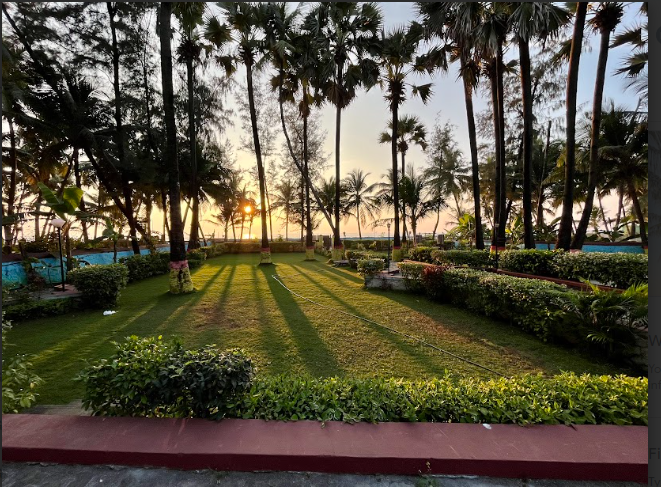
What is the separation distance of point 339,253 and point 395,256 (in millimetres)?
3093

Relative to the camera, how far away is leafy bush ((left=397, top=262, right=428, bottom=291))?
814 centimetres

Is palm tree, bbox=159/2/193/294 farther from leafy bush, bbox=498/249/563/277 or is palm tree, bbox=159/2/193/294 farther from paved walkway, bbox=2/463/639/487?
leafy bush, bbox=498/249/563/277

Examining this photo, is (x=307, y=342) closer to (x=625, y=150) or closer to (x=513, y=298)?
(x=513, y=298)

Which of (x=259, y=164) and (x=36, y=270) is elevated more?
(x=259, y=164)

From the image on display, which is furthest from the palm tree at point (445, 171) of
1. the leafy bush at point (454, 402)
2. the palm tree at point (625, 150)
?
the leafy bush at point (454, 402)

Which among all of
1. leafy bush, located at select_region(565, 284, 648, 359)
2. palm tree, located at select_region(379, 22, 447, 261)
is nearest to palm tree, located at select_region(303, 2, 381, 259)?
palm tree, located at select_region(379, 22, 447, 261)

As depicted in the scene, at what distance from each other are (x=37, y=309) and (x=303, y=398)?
24.5 ft

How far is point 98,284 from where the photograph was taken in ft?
22.4

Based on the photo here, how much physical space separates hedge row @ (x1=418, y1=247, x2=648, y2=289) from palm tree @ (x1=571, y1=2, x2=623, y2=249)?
2.14 m

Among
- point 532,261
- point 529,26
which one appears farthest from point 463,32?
point 532,261

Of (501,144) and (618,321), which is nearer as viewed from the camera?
(618,321)

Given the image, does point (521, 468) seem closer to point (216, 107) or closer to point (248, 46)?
point (248, 46)

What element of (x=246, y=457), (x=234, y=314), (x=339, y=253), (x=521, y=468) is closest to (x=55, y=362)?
(x=234, y=314)

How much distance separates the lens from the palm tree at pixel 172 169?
788cm
